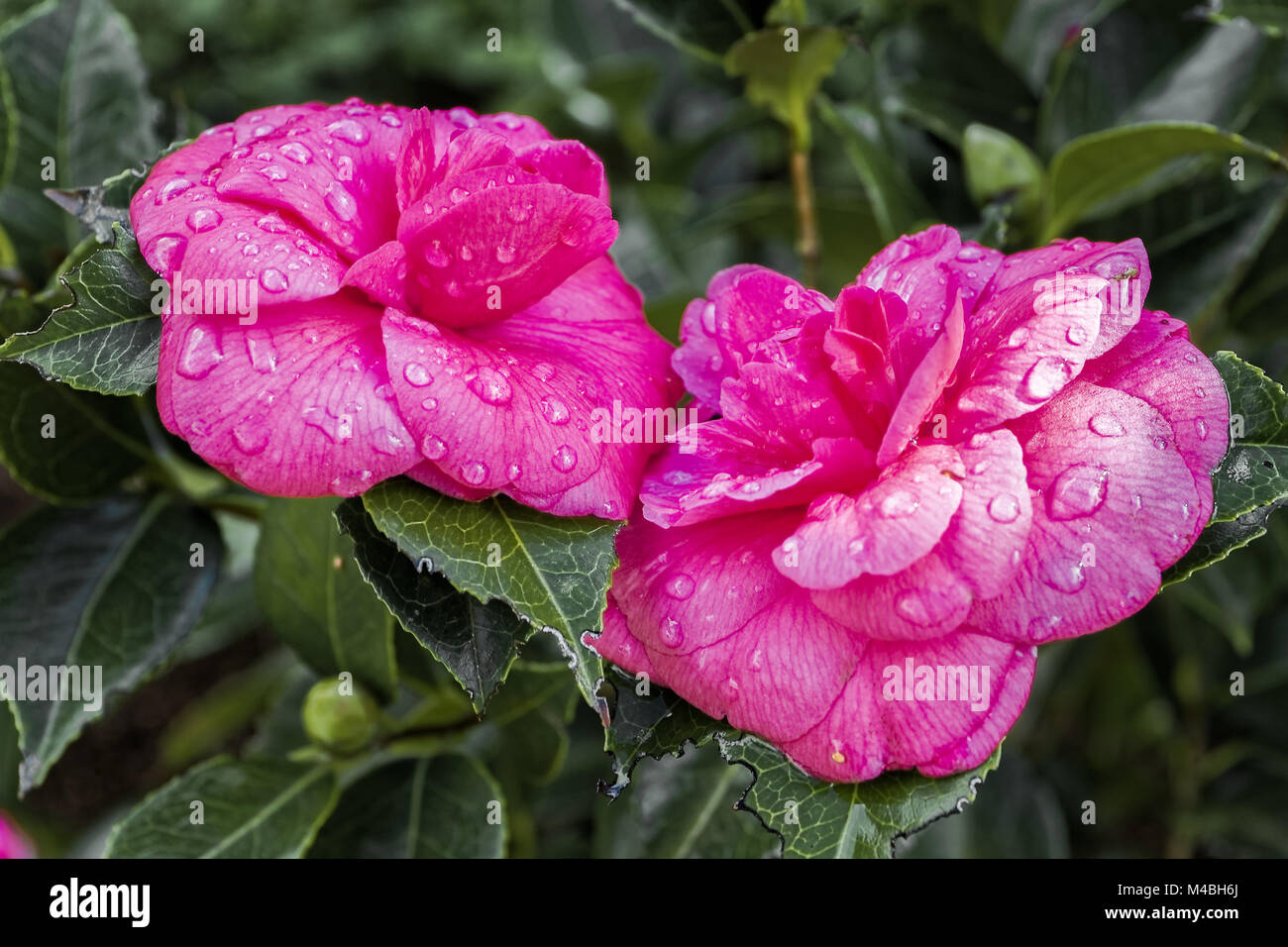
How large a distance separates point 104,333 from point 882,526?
0.40 metres

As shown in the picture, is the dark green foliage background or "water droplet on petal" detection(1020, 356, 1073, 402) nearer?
"water droplet on petal" detection(1020, 356, 1073, 402)

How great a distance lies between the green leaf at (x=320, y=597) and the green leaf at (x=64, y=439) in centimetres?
15

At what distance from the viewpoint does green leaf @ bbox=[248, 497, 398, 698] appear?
80cm

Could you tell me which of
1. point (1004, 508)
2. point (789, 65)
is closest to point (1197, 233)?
point (789, 65)

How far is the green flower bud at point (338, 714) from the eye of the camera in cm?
84

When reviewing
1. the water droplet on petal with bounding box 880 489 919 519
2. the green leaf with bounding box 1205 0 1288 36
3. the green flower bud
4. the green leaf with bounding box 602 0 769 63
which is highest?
the green leaf with bounding box 1205 0 1288 36

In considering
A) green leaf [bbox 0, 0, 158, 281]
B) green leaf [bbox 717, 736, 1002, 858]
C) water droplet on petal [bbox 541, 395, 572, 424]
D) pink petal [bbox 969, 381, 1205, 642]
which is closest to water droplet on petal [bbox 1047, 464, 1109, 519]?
pink petal [bbox 969, 381, 1205, 642]

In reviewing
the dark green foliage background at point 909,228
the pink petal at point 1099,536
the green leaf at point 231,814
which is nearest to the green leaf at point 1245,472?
the pink petal at point 1099,536

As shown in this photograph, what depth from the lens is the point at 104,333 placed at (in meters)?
0.60

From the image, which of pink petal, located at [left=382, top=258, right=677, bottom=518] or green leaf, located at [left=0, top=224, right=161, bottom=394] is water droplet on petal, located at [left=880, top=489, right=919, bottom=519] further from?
green leaf, located at [left=0, top=224, right=161, bottom=394]

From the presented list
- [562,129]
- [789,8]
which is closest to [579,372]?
[789,8]

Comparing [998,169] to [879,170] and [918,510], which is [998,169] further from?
[918,510]
